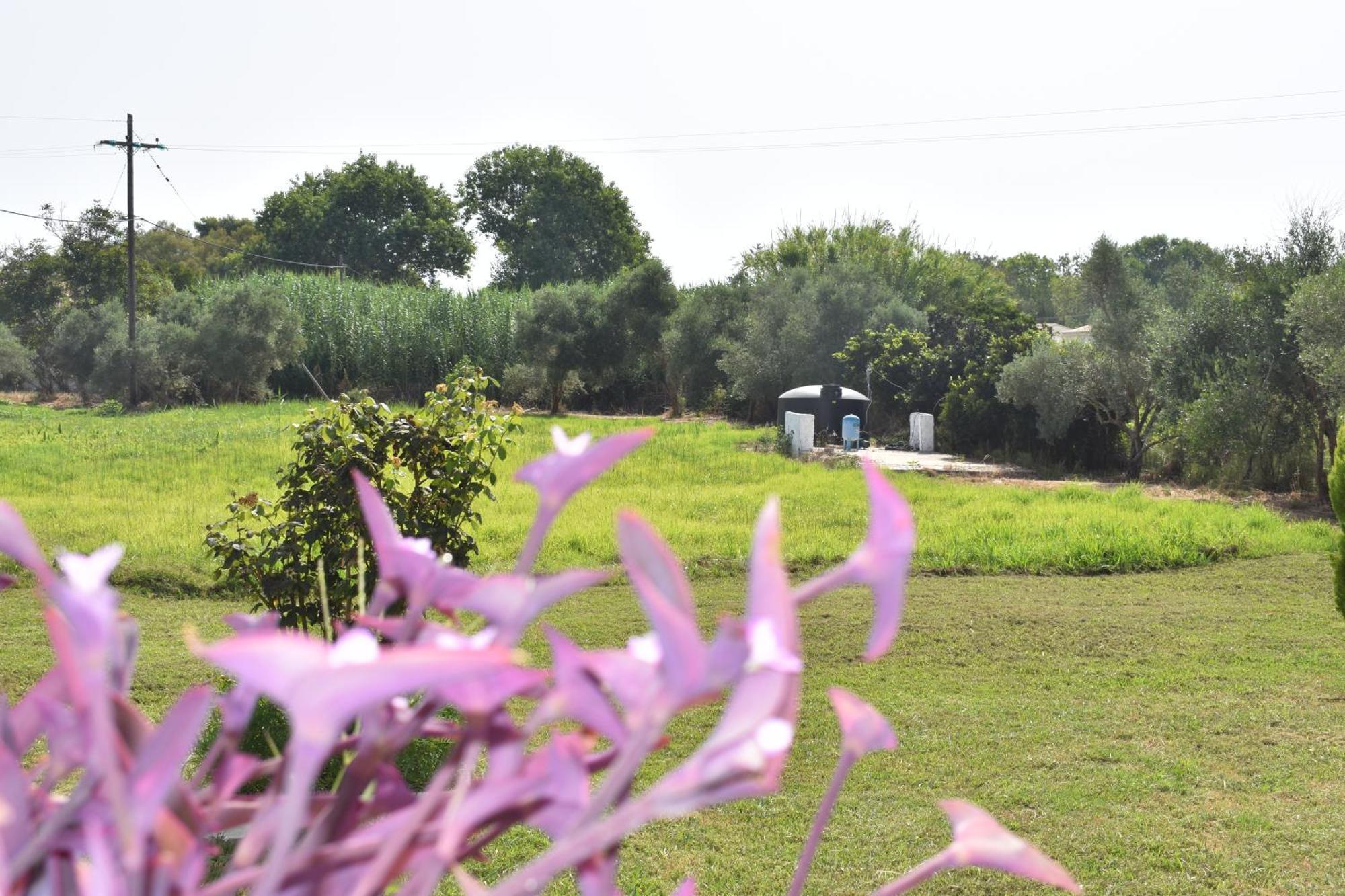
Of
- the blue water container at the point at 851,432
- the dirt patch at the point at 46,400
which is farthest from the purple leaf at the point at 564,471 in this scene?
the dirt patch at the point at 46,400

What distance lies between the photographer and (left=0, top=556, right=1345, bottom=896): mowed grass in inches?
135

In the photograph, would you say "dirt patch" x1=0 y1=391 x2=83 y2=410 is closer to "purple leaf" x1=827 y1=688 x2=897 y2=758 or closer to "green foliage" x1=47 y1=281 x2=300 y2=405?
"green foliage" x1=47 y1=281 x2=300 y2=405

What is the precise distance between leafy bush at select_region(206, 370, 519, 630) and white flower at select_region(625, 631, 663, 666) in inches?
155

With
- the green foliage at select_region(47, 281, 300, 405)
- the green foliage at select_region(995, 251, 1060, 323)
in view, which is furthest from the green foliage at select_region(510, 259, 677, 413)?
the green foliage at select_region(995, 251, 1060, 323)

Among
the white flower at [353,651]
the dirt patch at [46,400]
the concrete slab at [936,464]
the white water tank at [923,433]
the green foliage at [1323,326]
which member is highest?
the green foliage at [1323,326]

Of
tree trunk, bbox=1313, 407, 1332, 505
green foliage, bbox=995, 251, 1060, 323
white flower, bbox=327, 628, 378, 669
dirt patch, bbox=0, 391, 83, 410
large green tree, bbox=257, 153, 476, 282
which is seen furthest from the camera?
green foliage, bbox=995, 251, 1060, 323

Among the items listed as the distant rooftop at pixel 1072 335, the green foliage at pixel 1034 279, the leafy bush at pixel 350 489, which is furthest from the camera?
the green foliage at pixel 1034 279

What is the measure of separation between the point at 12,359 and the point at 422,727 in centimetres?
3028

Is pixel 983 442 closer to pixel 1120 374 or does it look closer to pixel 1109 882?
pixel 1120 374

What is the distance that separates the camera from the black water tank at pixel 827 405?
1655cm

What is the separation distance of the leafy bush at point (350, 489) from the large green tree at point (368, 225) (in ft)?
132

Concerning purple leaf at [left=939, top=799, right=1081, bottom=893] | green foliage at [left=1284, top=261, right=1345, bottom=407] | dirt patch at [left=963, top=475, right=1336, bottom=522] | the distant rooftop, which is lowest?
dirt patch at [left=963, top=475, right=1336, bottom=522]

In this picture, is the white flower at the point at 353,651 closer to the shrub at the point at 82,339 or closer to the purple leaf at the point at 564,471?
the purple leaf at the point at 564,471

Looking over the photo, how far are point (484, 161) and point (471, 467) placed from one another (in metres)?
45.7
